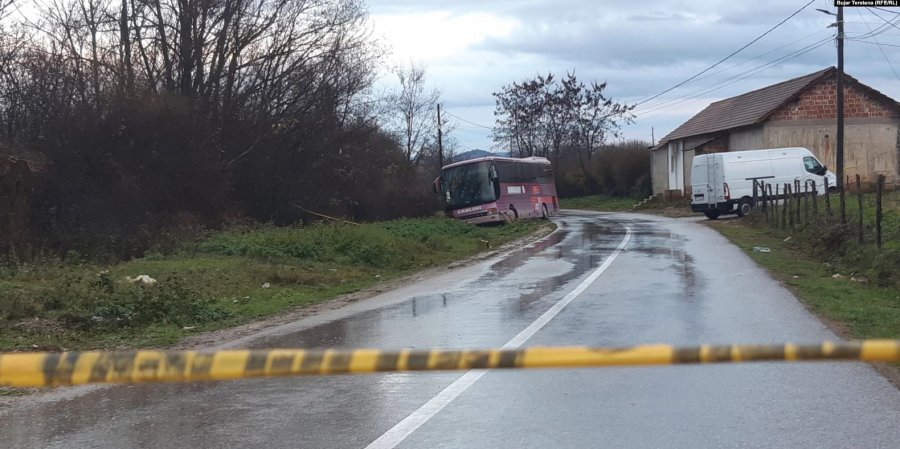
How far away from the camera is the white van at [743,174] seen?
36250mm

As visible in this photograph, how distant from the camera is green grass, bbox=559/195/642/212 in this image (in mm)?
63109

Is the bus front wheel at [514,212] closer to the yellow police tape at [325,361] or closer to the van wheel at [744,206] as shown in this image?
the van wheel at [744,206]

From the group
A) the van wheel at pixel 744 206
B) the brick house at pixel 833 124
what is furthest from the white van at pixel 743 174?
the brick house at pixel 833 124

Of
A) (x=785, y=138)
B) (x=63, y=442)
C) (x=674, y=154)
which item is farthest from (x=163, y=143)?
(x=674, y=154)

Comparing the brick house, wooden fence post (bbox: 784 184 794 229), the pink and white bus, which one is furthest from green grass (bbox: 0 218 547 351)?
the brick house

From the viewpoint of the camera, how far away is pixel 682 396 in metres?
6.71

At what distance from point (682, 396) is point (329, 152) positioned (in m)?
31.2

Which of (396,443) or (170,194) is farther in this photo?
(170,194)

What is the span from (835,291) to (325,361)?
1155cm

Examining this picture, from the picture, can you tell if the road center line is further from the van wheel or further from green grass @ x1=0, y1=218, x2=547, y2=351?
the van wheel

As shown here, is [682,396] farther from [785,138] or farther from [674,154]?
[674,154]

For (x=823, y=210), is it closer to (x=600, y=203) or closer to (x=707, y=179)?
(x=707, y=179)

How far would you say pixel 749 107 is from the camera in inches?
2026

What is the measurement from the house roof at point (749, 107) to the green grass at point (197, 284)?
29.0 m
